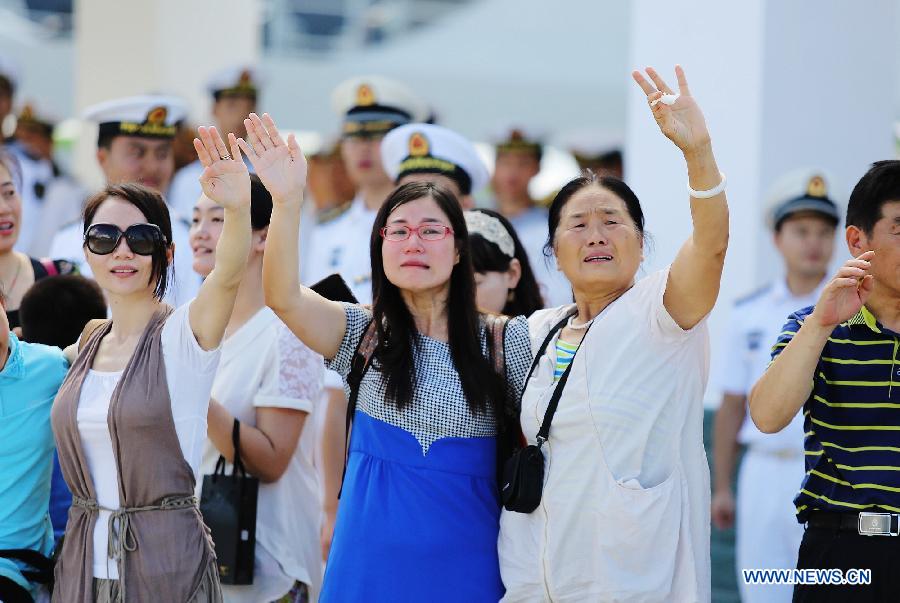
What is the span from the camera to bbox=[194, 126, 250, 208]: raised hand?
10.6ft

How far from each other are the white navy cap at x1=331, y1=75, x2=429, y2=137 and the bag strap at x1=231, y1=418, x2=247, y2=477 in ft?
8.69

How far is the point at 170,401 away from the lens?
3223 millimetres

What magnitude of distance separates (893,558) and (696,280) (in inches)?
33.1

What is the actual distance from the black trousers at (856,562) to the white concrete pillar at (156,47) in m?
7.01

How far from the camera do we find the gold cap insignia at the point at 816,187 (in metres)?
5.50

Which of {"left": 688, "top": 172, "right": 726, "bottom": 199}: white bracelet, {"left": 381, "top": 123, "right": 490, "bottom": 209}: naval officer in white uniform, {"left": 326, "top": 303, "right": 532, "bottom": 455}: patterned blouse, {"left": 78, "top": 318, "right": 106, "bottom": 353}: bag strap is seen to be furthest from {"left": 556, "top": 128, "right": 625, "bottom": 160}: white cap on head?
{"left": 688, "top": 172, "right": 726, "bottom": 199}: white bracelet

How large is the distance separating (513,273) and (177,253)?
1445 millimetres

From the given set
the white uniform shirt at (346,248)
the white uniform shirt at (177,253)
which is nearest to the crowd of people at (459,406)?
the white uniform shirt at (177,253)

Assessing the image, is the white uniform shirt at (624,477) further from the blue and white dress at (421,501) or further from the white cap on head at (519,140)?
the white cap on head at (519,140)

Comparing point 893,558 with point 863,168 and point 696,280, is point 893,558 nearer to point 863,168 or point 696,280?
point 696,280

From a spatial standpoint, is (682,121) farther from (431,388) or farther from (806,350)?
(431,388)

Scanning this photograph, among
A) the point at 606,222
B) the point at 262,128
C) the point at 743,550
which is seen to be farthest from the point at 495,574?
the point at 743,550

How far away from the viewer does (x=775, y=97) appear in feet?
18.9

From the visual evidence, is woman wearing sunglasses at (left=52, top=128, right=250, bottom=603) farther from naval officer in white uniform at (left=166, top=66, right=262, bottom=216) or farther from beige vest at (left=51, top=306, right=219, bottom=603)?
naval officer in white uniform at (left=166, top=66, right=262, bottom=216)
